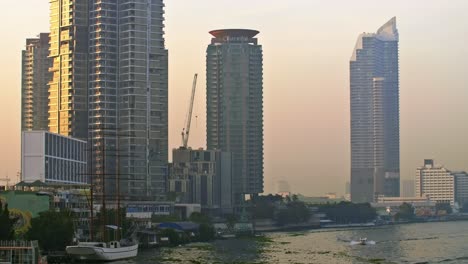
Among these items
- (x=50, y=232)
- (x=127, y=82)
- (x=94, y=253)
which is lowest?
(x=94, y=253)

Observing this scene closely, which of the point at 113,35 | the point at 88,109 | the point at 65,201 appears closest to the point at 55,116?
the point at 88,109

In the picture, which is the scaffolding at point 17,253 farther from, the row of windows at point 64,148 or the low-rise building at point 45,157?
the row of windows at point 64,148

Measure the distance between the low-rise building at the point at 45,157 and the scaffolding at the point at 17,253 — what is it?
61.3 meters

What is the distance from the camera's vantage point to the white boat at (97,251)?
282ft

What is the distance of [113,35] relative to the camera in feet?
561

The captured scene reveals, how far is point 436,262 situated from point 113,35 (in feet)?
317

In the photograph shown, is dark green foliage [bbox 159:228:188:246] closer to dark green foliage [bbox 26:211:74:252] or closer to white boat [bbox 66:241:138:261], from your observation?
dark green foliage [bbox 26:211:74:252]

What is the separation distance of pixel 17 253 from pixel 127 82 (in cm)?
10474

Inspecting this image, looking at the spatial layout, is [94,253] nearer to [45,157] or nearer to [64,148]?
[45,157]

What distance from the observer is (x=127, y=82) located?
169 m

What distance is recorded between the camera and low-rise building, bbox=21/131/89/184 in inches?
5123

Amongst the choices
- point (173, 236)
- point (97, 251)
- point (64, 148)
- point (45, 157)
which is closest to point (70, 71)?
point (64, 148)

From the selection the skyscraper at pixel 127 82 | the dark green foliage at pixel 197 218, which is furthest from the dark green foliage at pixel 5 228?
the skyscraper at pixel 127 82

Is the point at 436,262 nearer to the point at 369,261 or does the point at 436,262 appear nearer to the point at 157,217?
the point at 369,261
